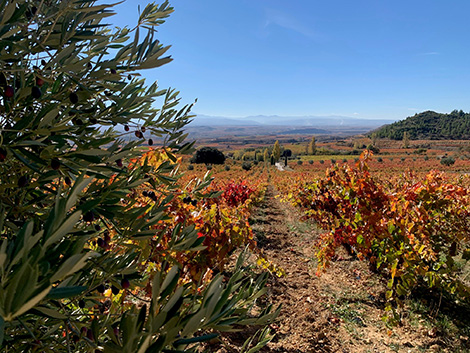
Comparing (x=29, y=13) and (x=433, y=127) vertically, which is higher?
(x=433, y=127)

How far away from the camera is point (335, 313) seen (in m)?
4.53

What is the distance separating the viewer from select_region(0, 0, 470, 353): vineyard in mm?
628

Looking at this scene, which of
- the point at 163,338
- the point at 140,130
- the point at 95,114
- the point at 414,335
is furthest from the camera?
the point at 414,335

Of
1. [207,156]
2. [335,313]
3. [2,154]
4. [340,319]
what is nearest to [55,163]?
[2,154]

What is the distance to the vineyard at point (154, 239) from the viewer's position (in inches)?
24.7

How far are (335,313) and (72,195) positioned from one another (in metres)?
5.03

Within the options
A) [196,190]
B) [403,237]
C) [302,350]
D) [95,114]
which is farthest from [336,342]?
[95,114]

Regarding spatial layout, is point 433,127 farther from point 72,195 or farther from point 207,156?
point 72,195

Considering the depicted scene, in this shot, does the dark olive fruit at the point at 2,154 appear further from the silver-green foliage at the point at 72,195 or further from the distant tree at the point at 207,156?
the distant tree at the point at 207,156

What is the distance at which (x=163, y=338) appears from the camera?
52 cm

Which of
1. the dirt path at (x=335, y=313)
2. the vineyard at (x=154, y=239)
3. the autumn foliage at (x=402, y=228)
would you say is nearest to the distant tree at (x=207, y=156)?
the vineyard at (x=154, y=239)

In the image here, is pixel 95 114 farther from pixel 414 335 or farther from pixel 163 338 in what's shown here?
pixel 414 335

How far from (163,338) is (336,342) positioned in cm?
420

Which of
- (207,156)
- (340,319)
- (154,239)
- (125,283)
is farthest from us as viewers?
(207,156)
